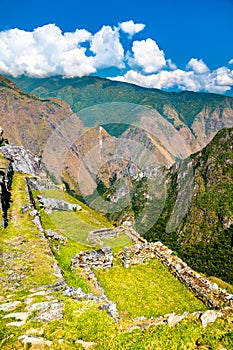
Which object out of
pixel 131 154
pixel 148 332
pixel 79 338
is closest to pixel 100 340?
pixel 79 338

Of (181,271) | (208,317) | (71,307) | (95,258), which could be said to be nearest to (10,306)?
(71,307)

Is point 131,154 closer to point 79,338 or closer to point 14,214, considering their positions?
point 14,214

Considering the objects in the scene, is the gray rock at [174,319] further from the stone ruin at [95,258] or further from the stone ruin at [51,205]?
the stone ruin at [51,205]

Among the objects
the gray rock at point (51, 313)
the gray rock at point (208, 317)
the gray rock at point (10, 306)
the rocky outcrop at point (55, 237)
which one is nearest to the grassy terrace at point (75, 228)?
the rocky outcrop at point (55, 237)

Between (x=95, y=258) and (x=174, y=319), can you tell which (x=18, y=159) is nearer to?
→ (x=95, y=258)

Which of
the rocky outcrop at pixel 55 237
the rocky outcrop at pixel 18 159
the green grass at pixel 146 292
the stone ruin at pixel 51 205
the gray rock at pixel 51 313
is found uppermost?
the rocky outcrop at pixel 18 159

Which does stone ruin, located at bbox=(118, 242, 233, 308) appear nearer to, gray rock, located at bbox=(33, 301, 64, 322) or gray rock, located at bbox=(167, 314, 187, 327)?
gray rock, located at bbox=(167, 314, 187, 327)

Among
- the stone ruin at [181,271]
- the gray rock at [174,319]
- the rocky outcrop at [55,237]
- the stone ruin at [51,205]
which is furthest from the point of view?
the stone ruin at [51,205]

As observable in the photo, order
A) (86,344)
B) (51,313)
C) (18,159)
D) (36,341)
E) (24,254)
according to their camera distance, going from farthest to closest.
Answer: (18,159) → (24,254) → (51,313) → (86,344) → (36,341)
